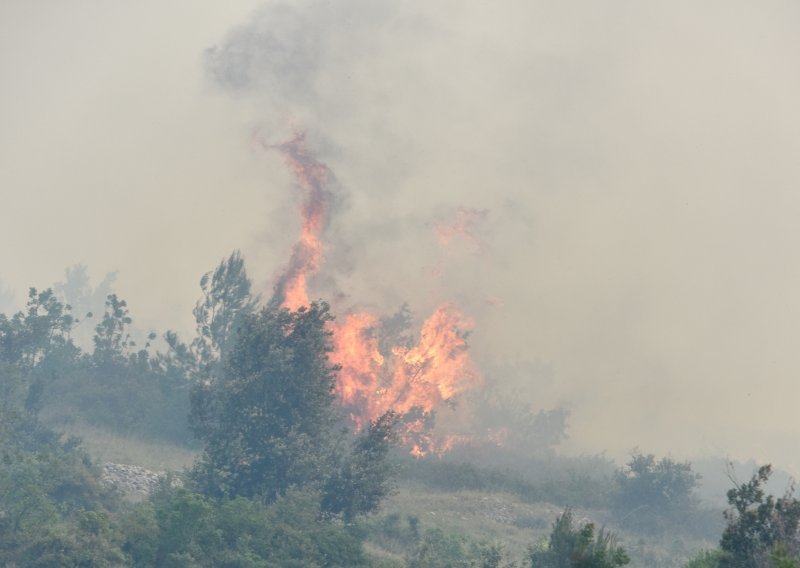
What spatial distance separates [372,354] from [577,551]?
49.0m

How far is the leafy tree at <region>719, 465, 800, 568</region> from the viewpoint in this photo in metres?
21.8

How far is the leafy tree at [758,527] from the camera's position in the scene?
21.8 m

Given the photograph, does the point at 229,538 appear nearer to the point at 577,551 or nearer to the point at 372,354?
the point at 577,551

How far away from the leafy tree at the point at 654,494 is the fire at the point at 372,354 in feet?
61.8

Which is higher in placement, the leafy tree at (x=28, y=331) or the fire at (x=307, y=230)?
the fire at (x=307, y=230)

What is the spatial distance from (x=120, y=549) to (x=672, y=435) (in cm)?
10869

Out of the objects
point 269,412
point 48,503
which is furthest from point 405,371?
point 48,503

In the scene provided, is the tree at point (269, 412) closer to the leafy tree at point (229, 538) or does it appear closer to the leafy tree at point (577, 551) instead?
the leafy tree at point (229, 538)

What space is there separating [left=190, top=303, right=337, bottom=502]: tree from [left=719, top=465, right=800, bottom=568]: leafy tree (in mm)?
20855

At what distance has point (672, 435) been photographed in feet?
401

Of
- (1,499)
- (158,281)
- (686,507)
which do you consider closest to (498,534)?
(686,507)

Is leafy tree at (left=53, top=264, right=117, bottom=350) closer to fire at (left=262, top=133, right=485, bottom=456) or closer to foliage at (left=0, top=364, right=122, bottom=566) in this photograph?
fire at (left=262, top=133, right=485, bottom=456)

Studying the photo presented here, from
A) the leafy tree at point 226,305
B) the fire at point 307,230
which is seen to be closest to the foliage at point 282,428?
the leafy tree at point 226,305

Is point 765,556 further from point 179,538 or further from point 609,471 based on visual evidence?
point 609,471
